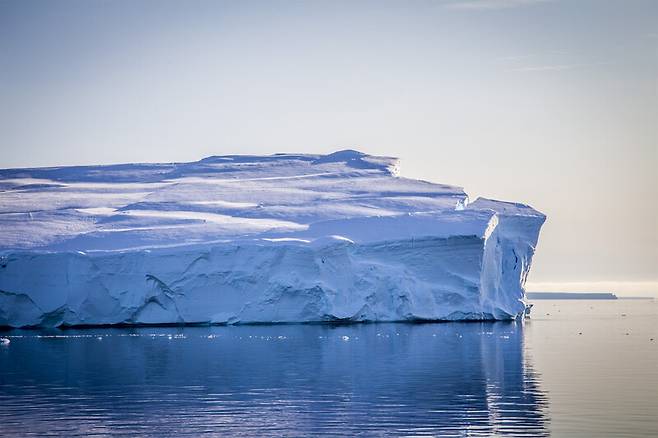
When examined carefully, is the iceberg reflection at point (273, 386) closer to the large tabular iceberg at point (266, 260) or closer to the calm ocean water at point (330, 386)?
the calm ocean water at point (330, 386)

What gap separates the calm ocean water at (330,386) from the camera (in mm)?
13766

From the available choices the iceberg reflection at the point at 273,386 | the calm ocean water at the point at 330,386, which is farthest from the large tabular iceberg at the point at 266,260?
the iceberg reflection at the point at 273,386

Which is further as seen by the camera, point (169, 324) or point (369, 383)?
point (169, 324)

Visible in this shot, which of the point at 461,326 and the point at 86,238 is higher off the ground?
the point at 86,238

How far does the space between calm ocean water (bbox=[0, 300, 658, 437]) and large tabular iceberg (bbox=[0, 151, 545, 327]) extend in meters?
5.01

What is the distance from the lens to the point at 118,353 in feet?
82.1

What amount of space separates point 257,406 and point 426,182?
30868 mm

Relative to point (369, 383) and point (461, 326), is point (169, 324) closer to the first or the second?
point (461, 326)

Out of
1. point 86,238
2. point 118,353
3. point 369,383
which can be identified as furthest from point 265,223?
point 369,383

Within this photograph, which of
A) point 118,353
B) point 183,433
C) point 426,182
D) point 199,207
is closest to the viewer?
point 183,433

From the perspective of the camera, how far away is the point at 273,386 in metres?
18.0

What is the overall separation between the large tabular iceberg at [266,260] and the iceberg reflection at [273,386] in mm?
5293

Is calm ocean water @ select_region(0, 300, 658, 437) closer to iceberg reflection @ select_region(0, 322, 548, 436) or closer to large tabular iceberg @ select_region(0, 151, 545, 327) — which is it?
iceberg reflection @ select_region(0, 322, 548, 436)

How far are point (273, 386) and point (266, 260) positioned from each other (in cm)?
1766
